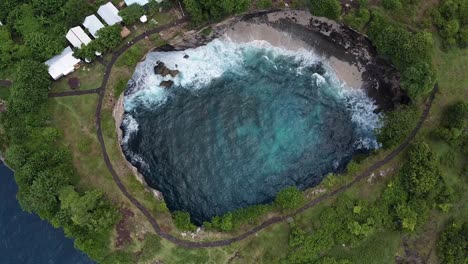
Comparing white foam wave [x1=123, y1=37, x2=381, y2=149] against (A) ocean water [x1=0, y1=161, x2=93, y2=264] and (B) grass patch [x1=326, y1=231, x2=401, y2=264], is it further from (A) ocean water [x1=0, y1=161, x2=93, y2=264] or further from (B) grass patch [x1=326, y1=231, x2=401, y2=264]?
(A) ocean water [x1=0, y1=161, x2=93, y2=264]

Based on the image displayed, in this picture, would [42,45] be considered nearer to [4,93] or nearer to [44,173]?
[4,93]

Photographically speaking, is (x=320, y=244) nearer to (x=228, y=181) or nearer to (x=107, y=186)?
(x=228, y=181)

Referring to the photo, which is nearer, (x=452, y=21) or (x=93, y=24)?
(x=452, y=21)

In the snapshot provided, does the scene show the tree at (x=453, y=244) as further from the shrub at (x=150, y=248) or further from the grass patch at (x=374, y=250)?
the shrub at (x=150, y=248)

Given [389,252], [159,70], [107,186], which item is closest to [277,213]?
[389,252]

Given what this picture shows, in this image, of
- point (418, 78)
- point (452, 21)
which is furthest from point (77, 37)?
point (452, 21)

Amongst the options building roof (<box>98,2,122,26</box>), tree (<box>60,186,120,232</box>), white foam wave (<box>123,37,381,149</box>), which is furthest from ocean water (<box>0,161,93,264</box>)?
building roof (<box>98,2,122,26</box>)
